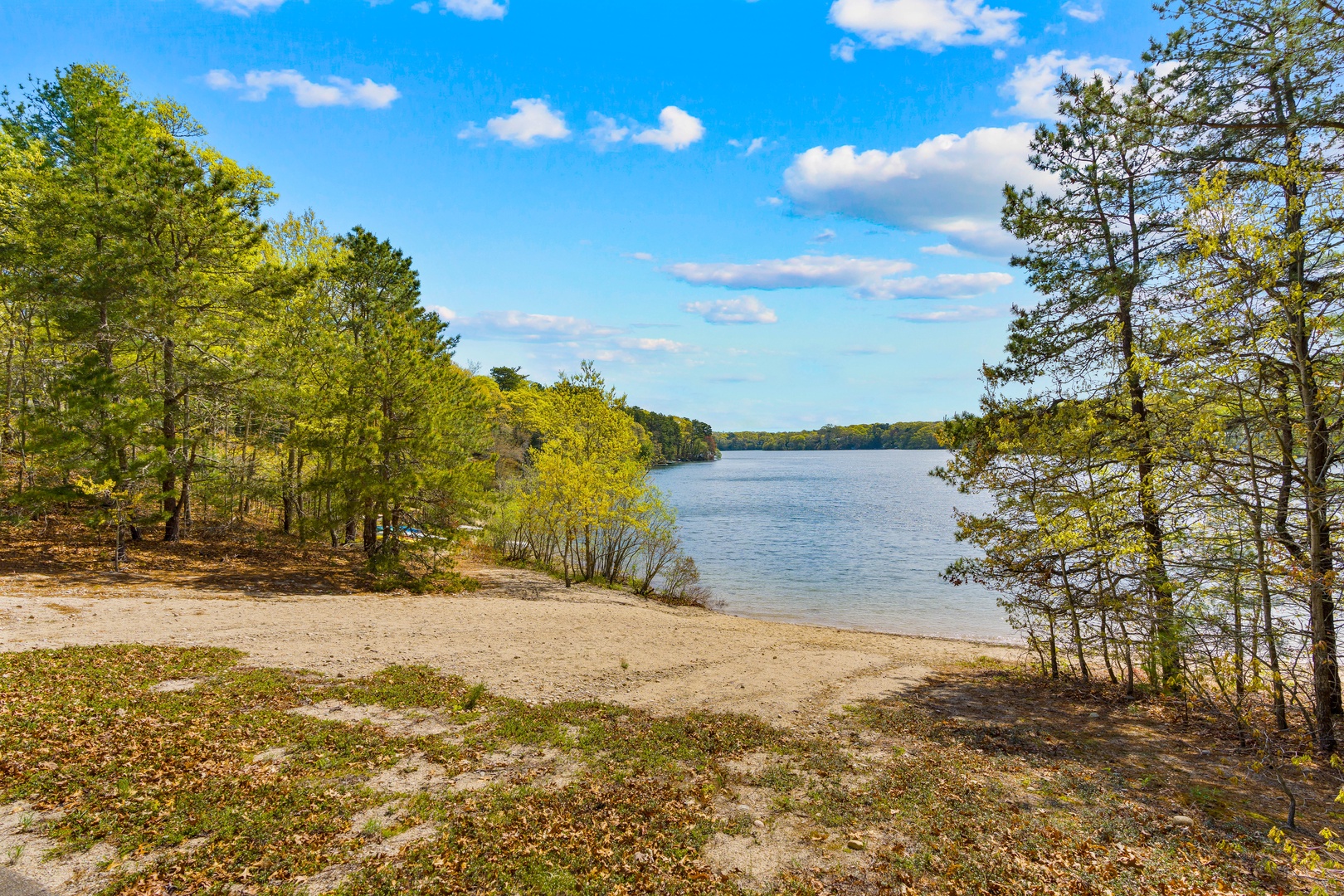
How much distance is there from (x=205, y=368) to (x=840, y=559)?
2888cm

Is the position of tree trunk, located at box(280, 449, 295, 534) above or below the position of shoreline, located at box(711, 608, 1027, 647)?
above

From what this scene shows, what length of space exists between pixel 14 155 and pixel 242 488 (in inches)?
479

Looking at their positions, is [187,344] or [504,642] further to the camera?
[187,344]

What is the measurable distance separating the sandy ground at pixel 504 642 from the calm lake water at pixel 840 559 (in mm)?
4790

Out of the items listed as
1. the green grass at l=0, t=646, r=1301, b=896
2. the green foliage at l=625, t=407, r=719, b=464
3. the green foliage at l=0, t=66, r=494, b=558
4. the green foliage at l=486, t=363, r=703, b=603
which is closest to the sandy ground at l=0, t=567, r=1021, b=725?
the green grass at l=0, t=646, r=1301, b=896

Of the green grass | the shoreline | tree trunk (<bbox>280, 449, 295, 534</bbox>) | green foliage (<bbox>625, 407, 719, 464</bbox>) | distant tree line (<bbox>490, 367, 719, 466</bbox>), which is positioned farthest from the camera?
green foliage (<bbox>625, 407, 719, 464</bbox>)

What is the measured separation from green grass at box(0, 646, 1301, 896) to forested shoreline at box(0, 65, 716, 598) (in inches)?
352

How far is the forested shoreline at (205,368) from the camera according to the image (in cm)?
1527

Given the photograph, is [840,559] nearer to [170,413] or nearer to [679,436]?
[170,413]

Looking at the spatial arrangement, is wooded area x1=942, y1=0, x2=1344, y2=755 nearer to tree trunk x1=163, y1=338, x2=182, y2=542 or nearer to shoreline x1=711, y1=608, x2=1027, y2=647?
shoreline x1=711, y1=608, x2=1027, y2=647

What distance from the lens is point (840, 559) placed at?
33688 millimetres

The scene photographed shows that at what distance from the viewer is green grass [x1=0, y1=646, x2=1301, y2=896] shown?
5.31 metres

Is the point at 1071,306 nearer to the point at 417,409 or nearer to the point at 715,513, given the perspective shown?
the point at 417,409

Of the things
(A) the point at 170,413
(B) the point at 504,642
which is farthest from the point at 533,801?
(A) the point at 170,413
